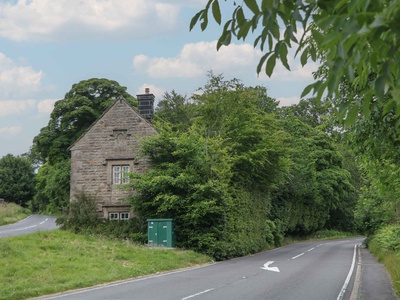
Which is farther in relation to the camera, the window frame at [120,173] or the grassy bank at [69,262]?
the window frame at [120,173]

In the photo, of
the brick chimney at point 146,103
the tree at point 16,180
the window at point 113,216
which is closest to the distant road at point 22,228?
the window at point 113,216

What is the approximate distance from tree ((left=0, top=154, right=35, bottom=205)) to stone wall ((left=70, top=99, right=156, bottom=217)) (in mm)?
54270

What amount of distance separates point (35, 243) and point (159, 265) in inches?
232

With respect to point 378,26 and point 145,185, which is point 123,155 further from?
point 378,26

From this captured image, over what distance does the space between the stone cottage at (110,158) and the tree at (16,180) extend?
54.3 metres

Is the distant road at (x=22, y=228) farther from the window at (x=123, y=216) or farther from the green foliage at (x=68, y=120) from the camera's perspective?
the green foliage at (x=68, y=120)

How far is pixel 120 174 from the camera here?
3278 centimetres

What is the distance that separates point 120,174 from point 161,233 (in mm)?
6076

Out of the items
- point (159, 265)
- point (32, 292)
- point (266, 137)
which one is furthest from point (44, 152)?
point (32, 292)

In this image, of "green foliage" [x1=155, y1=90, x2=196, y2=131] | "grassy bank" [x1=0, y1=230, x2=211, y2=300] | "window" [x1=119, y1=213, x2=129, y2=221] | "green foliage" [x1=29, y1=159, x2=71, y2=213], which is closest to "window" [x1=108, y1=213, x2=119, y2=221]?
"window" [x1=119, y1=213, x2=129, y2=221]

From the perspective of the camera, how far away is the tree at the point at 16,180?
272 feet

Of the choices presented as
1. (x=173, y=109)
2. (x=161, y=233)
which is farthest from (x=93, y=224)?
(x=173, y=109)

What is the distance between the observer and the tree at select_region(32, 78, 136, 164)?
58531mm

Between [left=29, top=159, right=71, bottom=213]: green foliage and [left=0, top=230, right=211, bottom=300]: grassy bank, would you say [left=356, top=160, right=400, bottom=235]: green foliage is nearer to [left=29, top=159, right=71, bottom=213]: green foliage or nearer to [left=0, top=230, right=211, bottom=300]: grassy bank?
[left=0, top=230, right=211, bottom=300]: grassy bank
